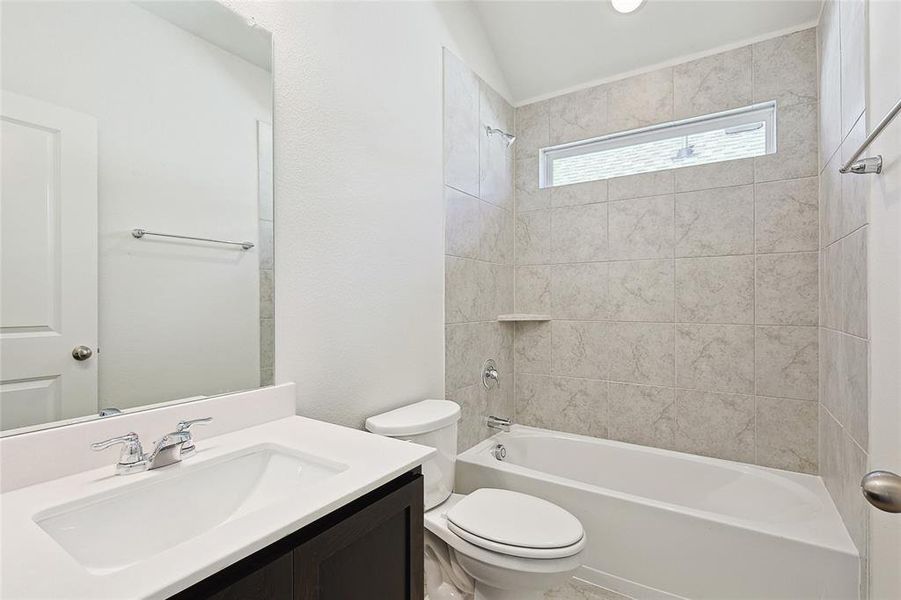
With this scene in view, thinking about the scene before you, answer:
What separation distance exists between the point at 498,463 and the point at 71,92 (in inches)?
78.5

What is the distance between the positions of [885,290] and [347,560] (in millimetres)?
1409

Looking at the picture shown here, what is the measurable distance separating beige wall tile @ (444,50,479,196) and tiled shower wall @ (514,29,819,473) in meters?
0.54

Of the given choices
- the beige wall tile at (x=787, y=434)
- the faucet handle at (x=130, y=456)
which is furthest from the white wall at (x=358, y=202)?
the beige wall tile at (x=787, y=434)

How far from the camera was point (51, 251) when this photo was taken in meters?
0.87

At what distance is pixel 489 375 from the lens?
242 cm

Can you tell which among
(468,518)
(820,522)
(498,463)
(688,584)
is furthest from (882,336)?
(498,463)

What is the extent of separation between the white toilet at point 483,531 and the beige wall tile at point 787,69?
2124 mm

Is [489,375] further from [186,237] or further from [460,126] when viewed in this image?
[186,237]

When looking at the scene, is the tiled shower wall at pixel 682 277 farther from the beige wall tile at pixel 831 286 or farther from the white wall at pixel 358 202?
the white wall at pixel 358 202

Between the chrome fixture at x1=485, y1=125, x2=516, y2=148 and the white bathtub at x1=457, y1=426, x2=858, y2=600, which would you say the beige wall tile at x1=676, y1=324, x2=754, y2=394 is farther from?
the chrome fixture at x1=485, y1=125, x2=516, y2=148

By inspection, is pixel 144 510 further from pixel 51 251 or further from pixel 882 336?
pixel 882 336

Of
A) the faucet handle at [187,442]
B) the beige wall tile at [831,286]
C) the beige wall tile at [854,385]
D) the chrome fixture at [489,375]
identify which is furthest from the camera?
the chrome fixture at [489,375]

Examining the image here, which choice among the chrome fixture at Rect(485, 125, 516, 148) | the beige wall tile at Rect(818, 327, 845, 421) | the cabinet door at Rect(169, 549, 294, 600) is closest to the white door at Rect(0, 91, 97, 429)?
the cabinet door at Rect(169, 549, 294, 600)

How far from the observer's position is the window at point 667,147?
2178 millimetres
